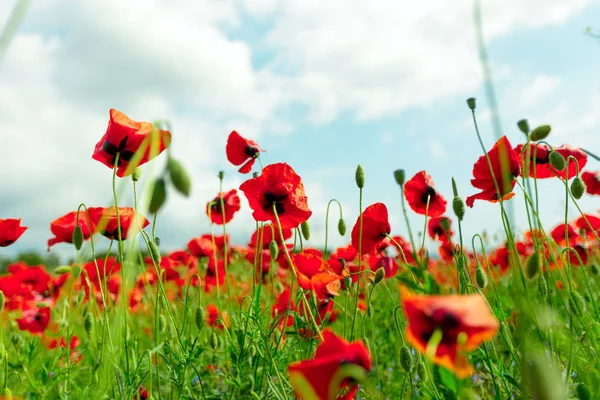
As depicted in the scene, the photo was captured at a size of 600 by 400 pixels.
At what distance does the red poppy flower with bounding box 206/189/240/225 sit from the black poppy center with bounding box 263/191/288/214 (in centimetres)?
85

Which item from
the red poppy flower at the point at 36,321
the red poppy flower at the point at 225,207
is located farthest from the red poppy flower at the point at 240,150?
the red poppy flower at the point at 36,321

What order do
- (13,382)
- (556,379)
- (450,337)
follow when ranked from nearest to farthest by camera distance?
(556,379) → (450,337) → (13,382)

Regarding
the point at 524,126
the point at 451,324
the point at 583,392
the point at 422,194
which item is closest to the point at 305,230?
the point at 422,194

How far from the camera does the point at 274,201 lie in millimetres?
1861

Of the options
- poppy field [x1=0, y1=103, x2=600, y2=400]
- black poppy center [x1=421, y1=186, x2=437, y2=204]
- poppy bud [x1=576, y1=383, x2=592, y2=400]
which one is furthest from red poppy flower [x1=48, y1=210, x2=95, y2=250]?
poppy bud [x1=576, y1=383, x2=592, y2=400]

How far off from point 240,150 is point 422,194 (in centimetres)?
89

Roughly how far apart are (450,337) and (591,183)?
211 centimetres

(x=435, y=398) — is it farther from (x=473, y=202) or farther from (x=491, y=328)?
(x=473, y=202)

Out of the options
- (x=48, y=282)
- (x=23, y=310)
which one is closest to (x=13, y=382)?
(x=23, y=310)

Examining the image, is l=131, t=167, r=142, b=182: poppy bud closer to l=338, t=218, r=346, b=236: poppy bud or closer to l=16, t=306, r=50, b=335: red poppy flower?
l=338, t=218, r=346, b=236: poppy bud

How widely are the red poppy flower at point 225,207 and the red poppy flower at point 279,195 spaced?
0.85 m

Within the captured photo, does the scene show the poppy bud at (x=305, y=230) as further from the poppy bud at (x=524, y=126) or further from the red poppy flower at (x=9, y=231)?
the red poppy flower at (x=9, y=231)

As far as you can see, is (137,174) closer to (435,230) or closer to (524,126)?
(524,126)

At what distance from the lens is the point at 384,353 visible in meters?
3.32
